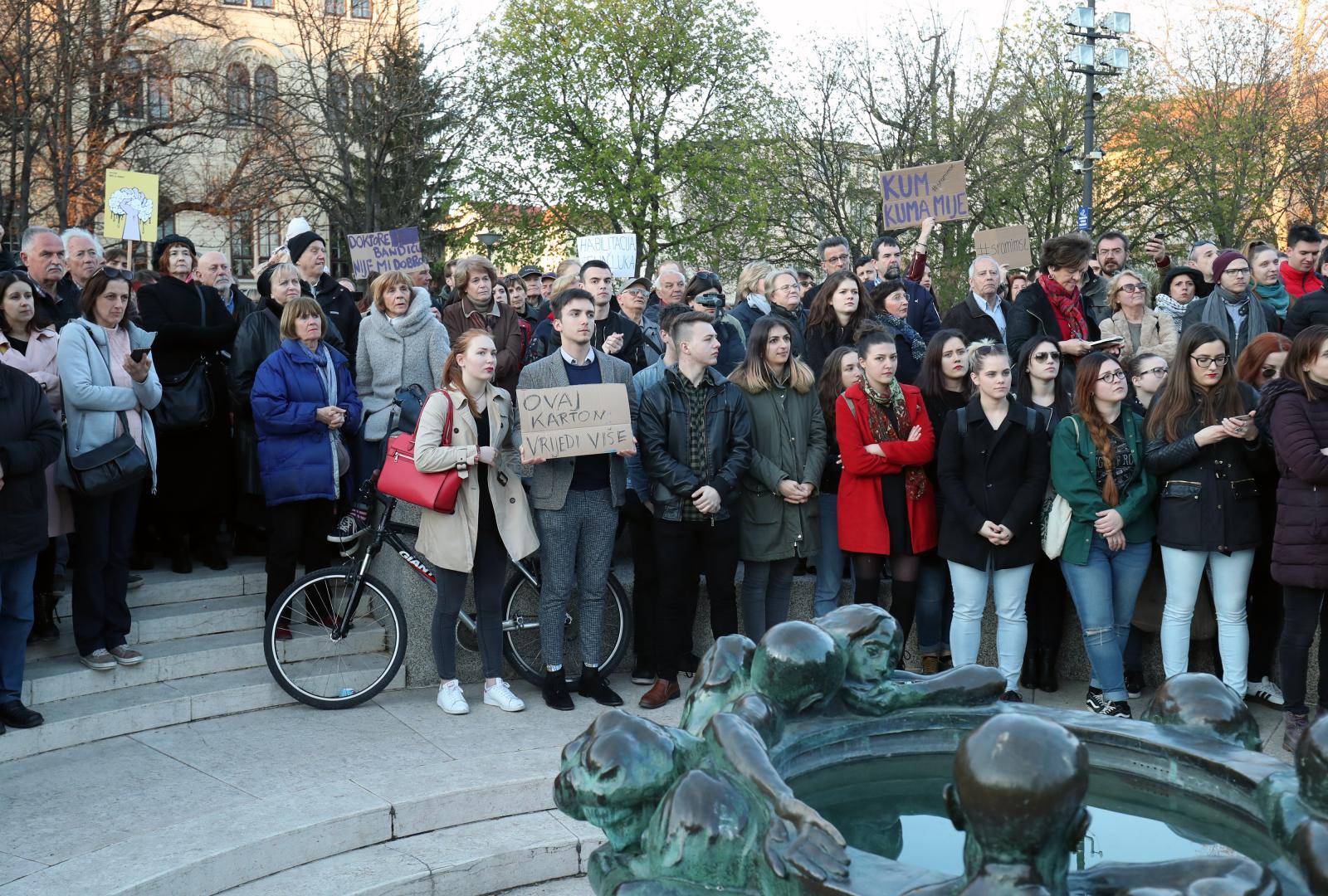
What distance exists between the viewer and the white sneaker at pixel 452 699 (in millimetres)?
6453

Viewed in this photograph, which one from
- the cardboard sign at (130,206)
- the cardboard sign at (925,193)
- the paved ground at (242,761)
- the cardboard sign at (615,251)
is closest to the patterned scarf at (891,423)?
the paved ground at (242,761)

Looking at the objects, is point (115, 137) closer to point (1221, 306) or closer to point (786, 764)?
point (1221, 306)

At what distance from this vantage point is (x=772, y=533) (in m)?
6.99

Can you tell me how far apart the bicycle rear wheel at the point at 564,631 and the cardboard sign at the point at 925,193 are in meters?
5.74

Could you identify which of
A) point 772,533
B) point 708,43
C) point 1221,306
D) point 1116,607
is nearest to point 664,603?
point 772,533

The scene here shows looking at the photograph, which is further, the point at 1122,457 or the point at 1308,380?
the point at 1122,457

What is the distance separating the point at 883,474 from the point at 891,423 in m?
0.29

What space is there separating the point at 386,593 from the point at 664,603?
1531mm

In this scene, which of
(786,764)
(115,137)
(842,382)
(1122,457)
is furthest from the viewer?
(115,137)

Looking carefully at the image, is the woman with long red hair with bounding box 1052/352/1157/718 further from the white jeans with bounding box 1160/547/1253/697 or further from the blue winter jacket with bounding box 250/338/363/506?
the blue winter jacket with bounding box 250/338/363/506

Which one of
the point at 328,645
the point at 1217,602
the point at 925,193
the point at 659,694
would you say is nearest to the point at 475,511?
the point at 328,645

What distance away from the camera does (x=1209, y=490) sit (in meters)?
6.36

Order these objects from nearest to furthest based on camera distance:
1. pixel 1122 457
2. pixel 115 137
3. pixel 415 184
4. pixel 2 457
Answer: pixel 2 457, pixel 1122 457, pixel 115 137, pixel 415 184

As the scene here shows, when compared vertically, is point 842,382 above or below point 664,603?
above
